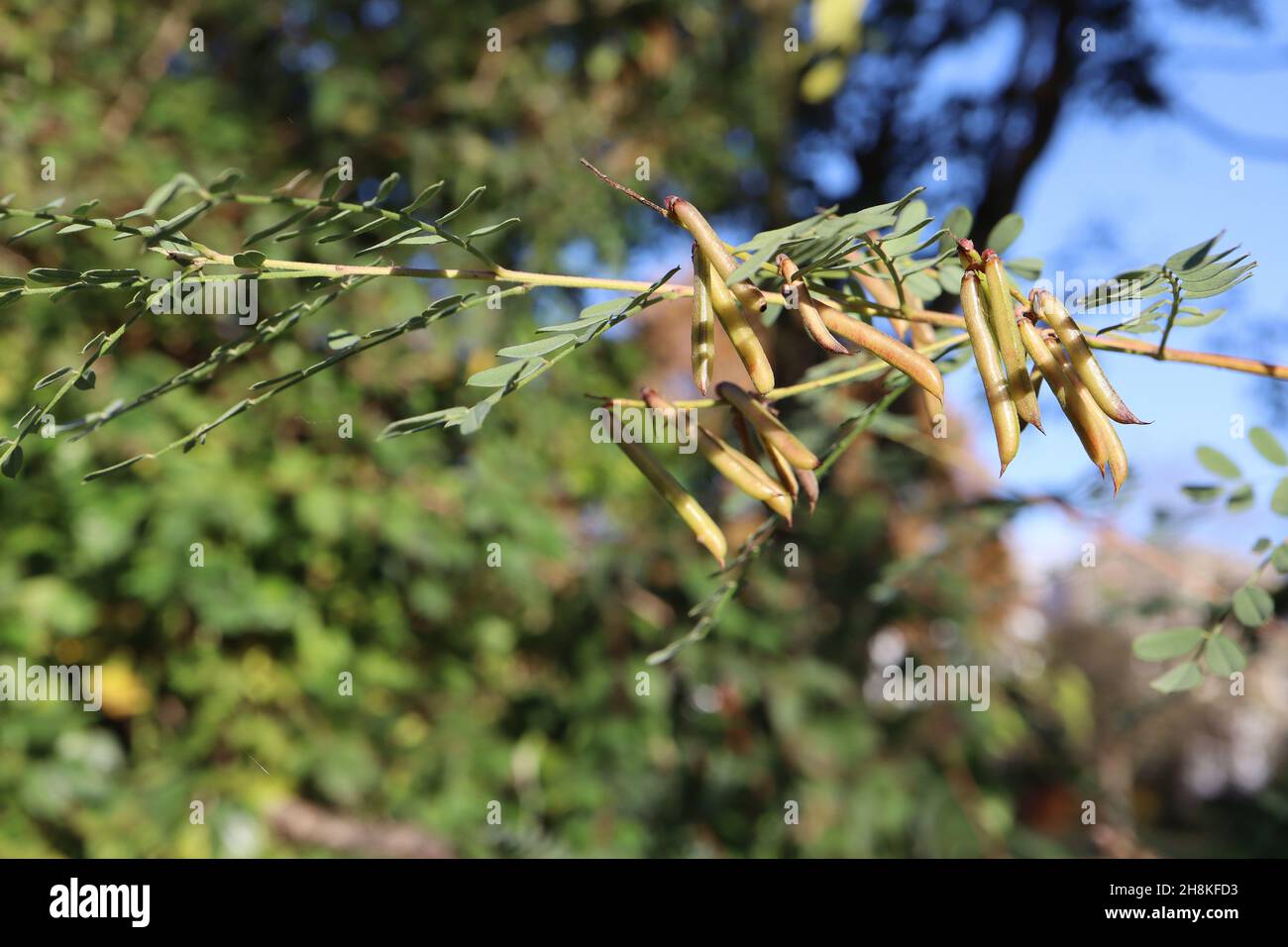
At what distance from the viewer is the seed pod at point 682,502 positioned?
1.75 feet

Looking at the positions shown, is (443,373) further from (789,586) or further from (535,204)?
(789,586)

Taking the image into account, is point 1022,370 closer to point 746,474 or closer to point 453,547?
point 746,474

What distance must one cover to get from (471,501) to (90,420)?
1179 millimetres

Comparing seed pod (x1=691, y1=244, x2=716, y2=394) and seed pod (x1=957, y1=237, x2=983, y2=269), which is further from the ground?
seed pod (x1=957, y1=237, x2=983, y2=269)

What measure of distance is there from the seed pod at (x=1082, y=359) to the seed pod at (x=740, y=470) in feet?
0.49

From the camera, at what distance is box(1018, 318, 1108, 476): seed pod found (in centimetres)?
45

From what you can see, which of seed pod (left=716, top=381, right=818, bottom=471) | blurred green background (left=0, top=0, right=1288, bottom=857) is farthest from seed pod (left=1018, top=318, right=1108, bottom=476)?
blurred green background (left=0, top=0, right=1288, bottom=857)

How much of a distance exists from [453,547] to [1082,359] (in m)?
1.30

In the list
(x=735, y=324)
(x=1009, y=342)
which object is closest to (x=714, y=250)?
(x=735, y=324)

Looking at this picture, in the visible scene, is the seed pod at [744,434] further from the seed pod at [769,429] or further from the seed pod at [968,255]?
the seed pod at [968,255]

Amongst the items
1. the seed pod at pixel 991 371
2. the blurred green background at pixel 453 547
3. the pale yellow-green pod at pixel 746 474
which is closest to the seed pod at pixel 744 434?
the pale yellow-green pod at pixel 746 474

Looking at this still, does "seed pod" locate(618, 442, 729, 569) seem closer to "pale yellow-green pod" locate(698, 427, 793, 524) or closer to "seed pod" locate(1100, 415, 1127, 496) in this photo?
"pale yellow-green pod" locate(698, 427, 793, 524)

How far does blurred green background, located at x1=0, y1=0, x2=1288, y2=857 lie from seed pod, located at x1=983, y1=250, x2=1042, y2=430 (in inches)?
33.3
